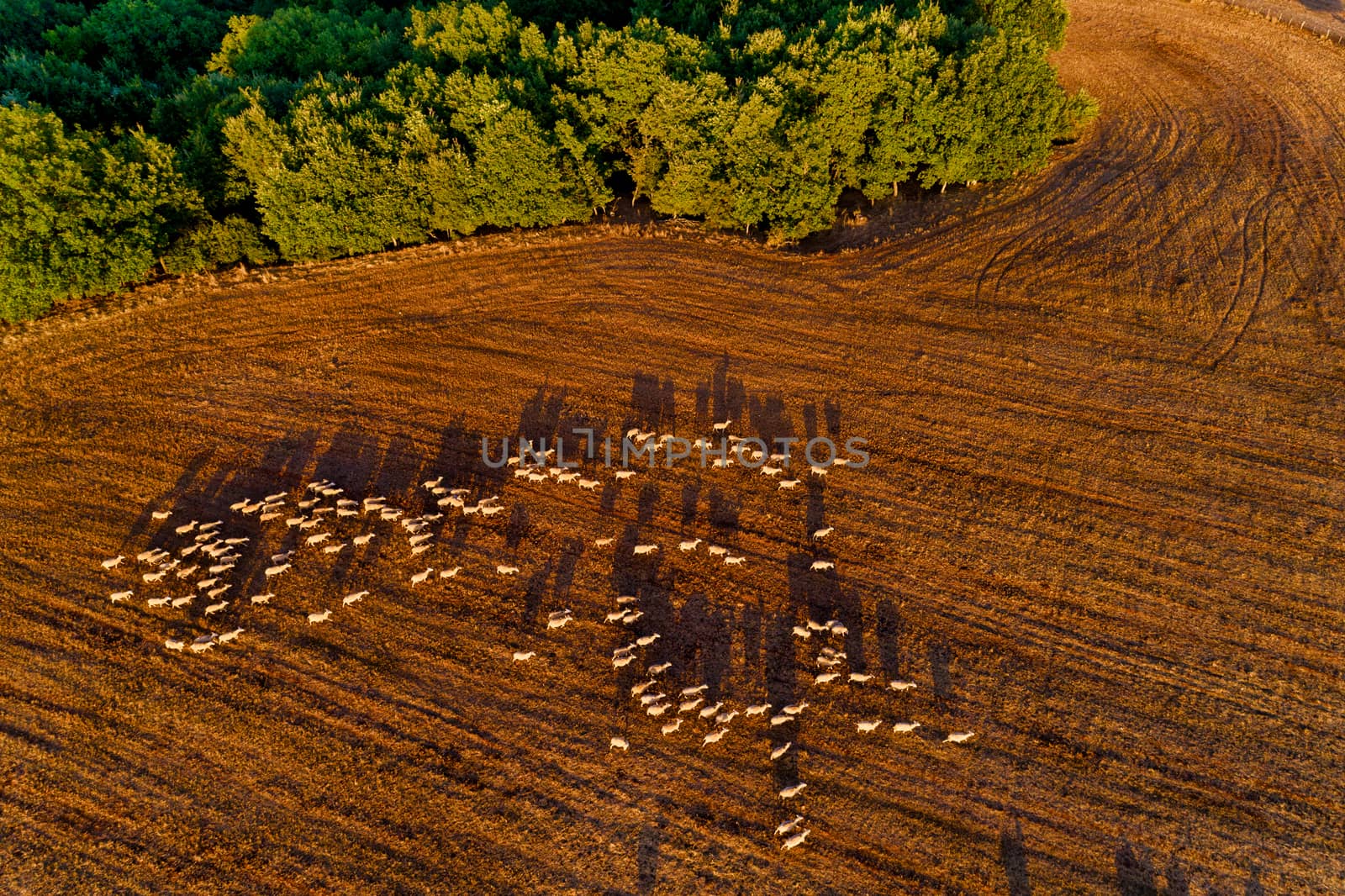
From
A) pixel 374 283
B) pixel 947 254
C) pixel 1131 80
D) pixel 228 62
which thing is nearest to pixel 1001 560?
pixel 947 254

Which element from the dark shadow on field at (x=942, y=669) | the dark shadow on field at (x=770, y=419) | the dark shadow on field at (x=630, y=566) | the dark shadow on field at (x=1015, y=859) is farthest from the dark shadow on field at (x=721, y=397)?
the dark shadow on field at (x=1015, y=859)

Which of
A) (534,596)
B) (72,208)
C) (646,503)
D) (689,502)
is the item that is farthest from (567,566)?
(72,208)

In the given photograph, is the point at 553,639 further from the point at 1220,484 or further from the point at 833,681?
the point at 1220,484

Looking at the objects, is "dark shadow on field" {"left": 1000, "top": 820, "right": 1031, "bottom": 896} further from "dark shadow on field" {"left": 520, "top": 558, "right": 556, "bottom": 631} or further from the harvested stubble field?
"dark shadow on field" {"left": 520, "top": 558, "right": 556, "bottom": 631}

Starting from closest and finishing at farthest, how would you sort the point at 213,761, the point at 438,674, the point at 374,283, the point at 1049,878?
the point at 1049,878, the point at 213,761, the point at 438,674, the point at 374,283

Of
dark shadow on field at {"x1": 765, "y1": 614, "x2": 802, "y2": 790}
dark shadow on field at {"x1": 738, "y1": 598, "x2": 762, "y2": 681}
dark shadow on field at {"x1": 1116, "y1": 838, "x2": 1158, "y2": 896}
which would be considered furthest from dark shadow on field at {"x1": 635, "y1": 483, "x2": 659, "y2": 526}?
dark shadow on field at {"x1": 1116, "y1": 838, "x2": 1158, "y2": 896}

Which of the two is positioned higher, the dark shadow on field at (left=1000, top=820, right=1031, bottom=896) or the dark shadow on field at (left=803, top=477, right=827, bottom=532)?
the dark shadow on field at (left=803, top=477, right=827, bottom=532)

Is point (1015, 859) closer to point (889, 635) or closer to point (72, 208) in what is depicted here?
point (889, 635)
